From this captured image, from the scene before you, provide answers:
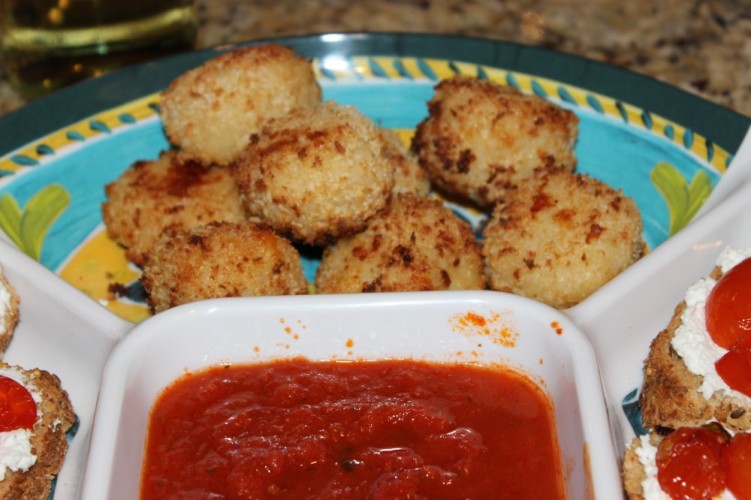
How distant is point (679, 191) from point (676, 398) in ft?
4.18

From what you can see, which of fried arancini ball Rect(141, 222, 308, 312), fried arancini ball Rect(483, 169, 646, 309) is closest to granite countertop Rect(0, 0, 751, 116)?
fried arancini ball Rect(483, 169, 646, 309)

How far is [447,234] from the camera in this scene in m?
3.23

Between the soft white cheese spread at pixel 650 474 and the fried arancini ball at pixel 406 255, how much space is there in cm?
90

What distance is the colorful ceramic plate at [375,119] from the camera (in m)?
3.62

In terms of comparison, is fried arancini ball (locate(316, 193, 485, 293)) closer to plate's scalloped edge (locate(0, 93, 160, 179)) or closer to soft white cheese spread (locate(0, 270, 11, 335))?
soft white cheese spread (locate(0, 270, 11, 335))

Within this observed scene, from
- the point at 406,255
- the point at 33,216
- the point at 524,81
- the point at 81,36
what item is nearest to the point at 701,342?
the point at 406,255

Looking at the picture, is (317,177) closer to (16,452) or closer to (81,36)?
(16,452)

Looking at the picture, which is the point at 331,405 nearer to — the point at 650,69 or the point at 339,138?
the point at 339,138

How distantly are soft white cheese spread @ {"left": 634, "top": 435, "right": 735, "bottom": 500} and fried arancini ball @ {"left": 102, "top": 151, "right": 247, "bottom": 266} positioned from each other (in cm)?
172

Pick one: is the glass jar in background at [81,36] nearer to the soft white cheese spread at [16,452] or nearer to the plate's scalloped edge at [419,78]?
the plate's scalloped edge at [419,78]

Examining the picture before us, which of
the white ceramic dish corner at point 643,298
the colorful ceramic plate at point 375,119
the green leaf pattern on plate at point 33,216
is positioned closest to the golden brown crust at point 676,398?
the white ceramic dish corner at point 643,298

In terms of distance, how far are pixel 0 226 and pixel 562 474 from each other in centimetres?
234

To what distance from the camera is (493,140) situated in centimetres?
346

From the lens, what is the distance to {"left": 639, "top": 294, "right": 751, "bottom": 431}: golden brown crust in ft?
8.40
